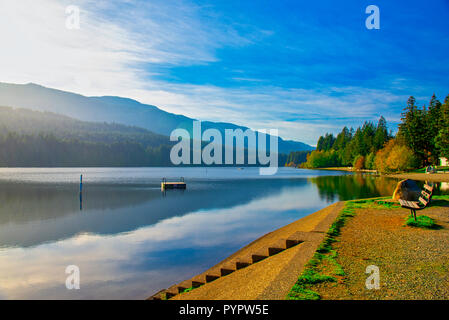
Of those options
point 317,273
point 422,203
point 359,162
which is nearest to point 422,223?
point 422,203

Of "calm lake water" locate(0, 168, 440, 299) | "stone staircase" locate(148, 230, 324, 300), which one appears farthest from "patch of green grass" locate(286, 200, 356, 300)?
"calm lake water" locate(0, 168, 440, 299)

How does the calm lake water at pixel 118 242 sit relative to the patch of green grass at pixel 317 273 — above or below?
below

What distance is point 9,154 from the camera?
185 metres

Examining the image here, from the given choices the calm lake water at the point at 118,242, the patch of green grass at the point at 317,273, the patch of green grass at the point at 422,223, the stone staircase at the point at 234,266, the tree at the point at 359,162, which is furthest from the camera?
the tree at the point at 359,162

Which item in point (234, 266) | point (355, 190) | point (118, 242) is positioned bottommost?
point (118, 242)

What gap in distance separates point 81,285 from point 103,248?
5.33m

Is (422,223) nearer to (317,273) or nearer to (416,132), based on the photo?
(317,273)

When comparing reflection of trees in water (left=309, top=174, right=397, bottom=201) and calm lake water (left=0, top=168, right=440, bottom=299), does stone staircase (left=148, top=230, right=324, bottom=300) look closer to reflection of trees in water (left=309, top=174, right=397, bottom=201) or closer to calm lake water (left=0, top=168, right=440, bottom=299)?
calm lake water (left=0, top=168, right=440, bottom=299)

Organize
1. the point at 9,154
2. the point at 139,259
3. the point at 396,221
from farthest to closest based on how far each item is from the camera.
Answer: the point at 9,154
the point at 139,259
the point at 396,221

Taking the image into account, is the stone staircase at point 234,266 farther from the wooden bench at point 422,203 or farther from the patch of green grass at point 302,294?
the wooden bench at point 422,203

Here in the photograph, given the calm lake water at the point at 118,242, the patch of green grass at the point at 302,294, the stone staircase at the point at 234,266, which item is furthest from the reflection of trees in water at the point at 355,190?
the patch of green grass at the point at 302,294
